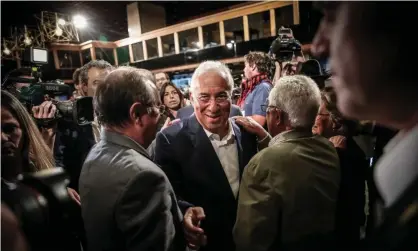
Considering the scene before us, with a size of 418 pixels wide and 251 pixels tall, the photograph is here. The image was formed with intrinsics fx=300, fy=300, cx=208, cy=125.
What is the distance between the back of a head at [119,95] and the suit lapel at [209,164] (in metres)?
0.47

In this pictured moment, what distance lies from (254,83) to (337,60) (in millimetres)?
2507

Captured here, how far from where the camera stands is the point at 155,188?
3.21 feet

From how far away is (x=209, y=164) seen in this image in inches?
58.4

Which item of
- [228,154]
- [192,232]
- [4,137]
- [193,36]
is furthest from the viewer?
[193,36]

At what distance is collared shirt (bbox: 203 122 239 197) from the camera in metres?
1.54

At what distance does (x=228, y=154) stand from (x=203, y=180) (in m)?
0.20

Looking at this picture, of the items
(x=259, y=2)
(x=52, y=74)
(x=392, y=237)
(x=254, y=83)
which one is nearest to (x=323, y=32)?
(x=392, y=237)

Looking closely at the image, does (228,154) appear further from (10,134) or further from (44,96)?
(44,96)

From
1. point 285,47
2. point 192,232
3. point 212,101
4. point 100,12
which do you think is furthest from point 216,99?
point 100,12

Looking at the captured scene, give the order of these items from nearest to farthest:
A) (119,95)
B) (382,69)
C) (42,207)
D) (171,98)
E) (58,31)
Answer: (382,69)
(42,207)
(119,95)
(171,98)
(58,31)

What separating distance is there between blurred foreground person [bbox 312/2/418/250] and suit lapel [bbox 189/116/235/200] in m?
0.89

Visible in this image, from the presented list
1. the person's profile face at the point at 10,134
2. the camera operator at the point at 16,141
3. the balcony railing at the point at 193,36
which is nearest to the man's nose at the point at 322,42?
the camera operator at the point at 16,141

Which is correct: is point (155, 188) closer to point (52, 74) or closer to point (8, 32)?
point (8, 32)

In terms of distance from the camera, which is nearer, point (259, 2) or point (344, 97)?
point (344, 97)
